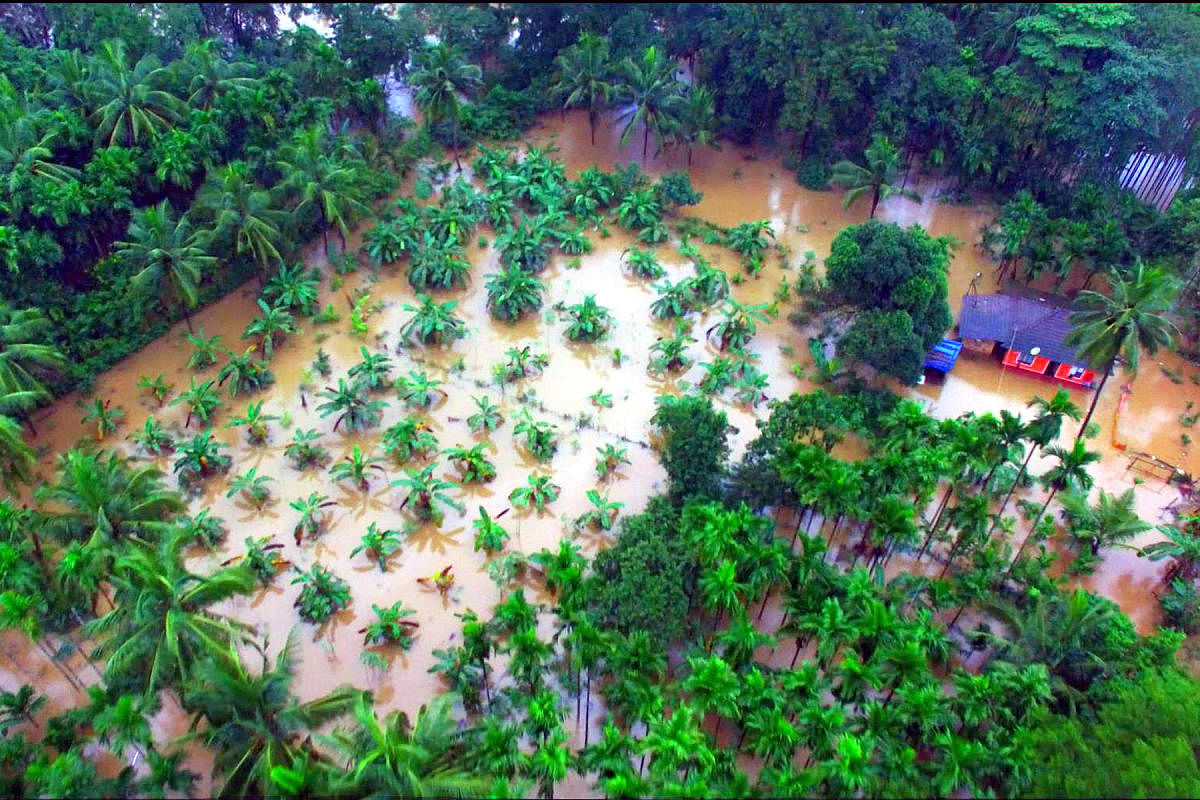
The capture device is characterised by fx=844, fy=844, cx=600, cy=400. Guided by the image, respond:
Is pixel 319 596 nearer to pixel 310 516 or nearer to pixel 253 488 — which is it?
pixel 310 516

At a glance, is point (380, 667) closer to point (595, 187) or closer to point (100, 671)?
point (100, 671)

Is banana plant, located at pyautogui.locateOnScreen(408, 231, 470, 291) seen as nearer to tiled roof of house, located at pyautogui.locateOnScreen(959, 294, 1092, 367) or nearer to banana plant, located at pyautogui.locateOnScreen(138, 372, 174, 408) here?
banana plant, located at pyautogui.locateOnScreen(138, 372, 174, 408)

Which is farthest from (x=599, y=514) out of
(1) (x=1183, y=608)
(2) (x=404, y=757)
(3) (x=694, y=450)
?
(1) (x=1183, y=608)

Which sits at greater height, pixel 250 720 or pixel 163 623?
pixel 163 623

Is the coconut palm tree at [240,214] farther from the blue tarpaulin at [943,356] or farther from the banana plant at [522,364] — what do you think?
the blue tarpaulin at [943,356]

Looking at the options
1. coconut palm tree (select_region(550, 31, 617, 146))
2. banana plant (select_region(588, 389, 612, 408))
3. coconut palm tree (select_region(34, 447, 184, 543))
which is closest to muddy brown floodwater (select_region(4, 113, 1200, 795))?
banana plant (select_region(588, 389, 612, 408))

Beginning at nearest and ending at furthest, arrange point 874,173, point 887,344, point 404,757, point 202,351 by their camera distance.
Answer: point 404,757 → point 887,344 → point 202,351 → point 874,173

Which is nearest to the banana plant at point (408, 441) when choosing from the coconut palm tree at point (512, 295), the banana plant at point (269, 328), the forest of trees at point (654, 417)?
the forest of trees at point (654, 417)
